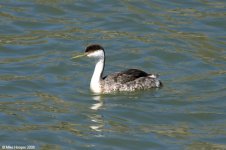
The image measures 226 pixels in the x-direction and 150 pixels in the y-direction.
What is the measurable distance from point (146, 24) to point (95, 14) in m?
1.67

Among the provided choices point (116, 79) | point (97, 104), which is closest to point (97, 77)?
point (116, 79)

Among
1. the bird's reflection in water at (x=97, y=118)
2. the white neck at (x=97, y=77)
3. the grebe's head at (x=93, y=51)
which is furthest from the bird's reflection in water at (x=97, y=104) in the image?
the grebe's head at (x=93, y=51)

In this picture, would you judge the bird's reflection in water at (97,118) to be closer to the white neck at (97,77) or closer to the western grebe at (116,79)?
the white neck at (97,77)

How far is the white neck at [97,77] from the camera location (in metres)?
19.0

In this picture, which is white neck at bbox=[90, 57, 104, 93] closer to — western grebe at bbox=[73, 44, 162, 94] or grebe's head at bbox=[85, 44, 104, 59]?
western grebe at bbox=[73, 44, 162, 94]

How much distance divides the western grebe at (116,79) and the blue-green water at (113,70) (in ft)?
0.84

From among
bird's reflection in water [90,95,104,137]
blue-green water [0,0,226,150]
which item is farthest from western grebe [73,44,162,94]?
bird's reflection in water [90,95,104,137]

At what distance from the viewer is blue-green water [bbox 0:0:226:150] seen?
15703mm

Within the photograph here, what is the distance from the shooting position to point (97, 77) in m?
19.2

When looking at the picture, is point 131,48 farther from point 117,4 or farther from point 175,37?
point 117,4

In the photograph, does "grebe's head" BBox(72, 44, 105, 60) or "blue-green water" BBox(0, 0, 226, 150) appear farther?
"grebe's head" BBox(72, 44, 105, 60)

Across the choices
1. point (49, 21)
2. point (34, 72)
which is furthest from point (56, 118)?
point (49, 21)

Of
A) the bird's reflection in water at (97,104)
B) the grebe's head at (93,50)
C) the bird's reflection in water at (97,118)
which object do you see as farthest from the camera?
the grebe's head at (93,50)

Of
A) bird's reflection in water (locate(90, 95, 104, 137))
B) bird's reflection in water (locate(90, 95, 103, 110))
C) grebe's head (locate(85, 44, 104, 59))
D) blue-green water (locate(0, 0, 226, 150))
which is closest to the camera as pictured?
blue-green water (locate(0, 0, 226, 150))
